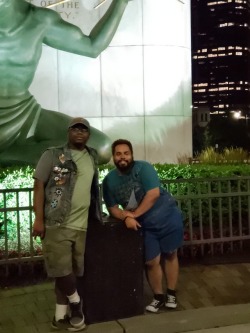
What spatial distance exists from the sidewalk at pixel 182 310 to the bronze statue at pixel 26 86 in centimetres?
319

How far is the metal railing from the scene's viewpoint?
5.76 metres

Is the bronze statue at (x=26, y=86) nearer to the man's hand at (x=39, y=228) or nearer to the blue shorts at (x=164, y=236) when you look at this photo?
the blue shorts at (x=164, y=236)

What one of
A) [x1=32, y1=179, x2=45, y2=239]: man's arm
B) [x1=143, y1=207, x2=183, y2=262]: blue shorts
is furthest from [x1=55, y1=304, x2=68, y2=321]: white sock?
[x1=143, y1=207, x2=183, y2=262]: blue shorts

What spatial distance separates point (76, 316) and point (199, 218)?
2.67 meters

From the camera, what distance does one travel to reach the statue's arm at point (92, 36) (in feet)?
27.9

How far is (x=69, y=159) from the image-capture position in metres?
3.97

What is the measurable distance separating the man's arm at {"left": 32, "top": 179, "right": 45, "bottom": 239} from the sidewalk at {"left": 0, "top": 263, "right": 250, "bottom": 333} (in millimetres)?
889

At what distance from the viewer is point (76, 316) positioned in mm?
4121

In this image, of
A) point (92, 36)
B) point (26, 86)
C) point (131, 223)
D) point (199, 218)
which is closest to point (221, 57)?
point (92, 36)

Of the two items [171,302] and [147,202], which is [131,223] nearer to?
[147,202]

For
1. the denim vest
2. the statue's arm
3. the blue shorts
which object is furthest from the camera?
the statue's arm

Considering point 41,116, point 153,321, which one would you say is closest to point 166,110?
point 41,116

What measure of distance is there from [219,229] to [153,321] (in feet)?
8.13

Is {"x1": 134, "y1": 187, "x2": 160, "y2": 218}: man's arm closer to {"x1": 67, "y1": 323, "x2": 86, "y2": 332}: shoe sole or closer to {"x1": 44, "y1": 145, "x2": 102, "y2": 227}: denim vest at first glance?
{"x1": 44, "y1": 145, "x2": 102, "y2": 227}: denim vest
